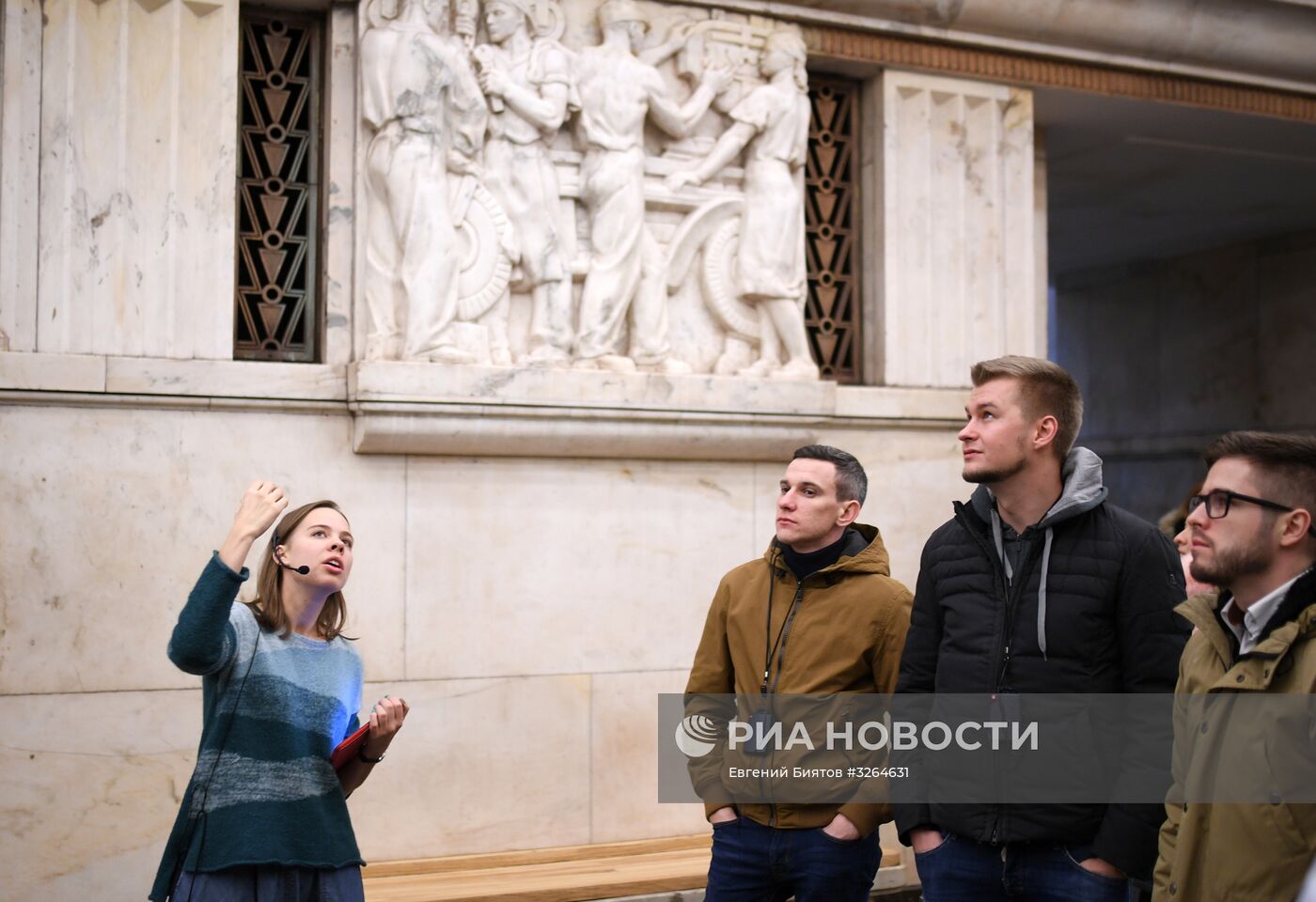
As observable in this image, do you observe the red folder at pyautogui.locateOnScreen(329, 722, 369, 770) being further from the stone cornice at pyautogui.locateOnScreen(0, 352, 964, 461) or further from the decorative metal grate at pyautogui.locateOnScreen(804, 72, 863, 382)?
the decorative metal grate at pyautogui.locateOnScreen(804, 72, 863, 382)

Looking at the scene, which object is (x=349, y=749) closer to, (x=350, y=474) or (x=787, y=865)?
(x=787, y=865)

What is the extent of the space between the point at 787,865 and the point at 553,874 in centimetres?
220

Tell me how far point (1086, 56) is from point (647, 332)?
280 centimetres

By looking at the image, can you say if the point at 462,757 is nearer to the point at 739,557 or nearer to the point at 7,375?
the point at 739,557

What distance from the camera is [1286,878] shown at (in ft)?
8.57

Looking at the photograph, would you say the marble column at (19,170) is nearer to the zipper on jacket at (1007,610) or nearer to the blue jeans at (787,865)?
the blue jeans at (787,865)

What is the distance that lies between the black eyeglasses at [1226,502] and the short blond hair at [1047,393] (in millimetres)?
518

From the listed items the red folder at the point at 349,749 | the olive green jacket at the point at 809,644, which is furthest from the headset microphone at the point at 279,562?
the olive green jacket at the point at 809,644

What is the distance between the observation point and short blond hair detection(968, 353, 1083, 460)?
3.39m

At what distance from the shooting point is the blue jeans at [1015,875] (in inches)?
122

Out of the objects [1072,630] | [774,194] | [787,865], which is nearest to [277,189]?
[774,194]

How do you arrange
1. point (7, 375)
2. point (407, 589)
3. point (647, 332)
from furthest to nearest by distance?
point (647, 332), point (407, 589), point (7, 375)

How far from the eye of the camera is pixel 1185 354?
1081 cm

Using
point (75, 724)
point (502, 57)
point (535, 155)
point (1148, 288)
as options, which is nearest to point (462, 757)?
point (75, 724)
